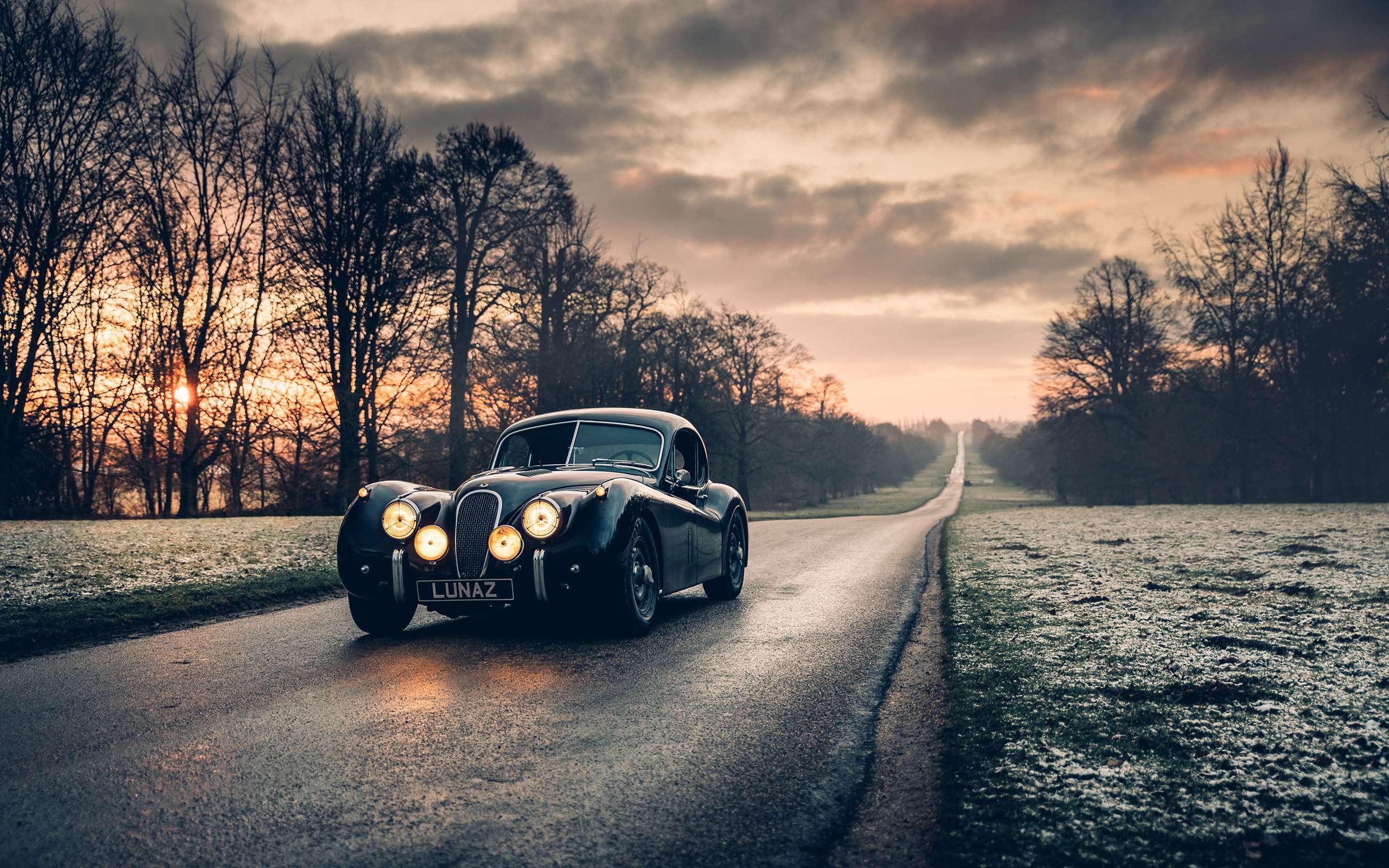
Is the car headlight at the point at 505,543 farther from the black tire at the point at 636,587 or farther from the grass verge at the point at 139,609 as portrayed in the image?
the grass verge at the point at 139,609

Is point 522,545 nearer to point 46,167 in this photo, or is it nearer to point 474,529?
point 474,529

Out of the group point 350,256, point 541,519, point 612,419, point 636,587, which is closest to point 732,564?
point 612,419

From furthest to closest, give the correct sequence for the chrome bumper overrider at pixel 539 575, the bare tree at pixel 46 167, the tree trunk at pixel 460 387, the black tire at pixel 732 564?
the tree trunk at pixel 460 387, the bare tree at pixel 46 167, the black tire at pixel 732 564, the chrome bumper overrider at pixel 539 575

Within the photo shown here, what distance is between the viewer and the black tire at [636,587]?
627 cm

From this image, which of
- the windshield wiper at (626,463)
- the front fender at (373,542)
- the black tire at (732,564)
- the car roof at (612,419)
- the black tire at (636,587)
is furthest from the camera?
the black tire at (732,564)

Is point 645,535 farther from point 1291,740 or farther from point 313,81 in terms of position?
point 313,81

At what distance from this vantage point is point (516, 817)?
2.97 metres

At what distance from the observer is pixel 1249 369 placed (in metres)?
35.8

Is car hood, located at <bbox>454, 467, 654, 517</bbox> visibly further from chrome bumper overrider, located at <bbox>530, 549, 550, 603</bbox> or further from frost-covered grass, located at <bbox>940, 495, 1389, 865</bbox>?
frost-covered grass, located at <bbox>940, 495, 1389, 865</bbox>

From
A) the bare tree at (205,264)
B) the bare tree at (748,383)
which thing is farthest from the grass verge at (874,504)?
the bare tree at (205,264)

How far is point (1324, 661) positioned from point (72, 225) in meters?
23.6

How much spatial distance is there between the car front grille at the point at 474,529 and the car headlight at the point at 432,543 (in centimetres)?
8

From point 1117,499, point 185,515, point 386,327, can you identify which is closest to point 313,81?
point 386,327

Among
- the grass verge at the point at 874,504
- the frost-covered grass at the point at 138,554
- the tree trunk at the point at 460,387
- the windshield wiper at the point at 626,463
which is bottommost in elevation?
the grass verge at the point at 874,504
